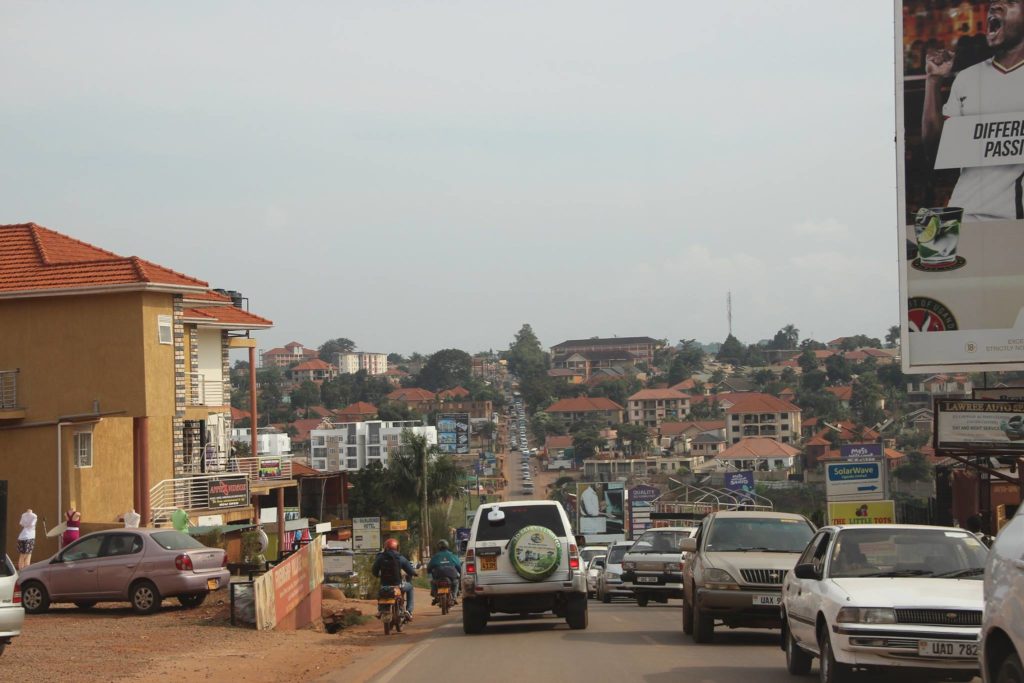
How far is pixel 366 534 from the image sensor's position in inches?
2386

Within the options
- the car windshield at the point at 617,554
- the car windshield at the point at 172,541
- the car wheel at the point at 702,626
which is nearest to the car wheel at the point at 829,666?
the car wheel at the point at 702,626

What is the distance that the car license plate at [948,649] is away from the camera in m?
10.9

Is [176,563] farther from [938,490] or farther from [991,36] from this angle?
[938,490]

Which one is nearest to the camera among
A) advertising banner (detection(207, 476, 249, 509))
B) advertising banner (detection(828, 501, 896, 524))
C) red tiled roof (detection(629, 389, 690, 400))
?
advertising banner (detection(828, 501, 896, 524))

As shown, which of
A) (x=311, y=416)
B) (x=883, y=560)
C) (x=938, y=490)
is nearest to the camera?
(x=883, y=560)

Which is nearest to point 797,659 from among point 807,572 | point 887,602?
point 807,572

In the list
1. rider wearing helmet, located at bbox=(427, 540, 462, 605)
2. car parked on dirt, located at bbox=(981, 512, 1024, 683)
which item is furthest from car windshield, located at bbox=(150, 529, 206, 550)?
car parked on dirt, located at bbox=(981, 512, 1024, 683)

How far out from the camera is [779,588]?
16.6 metres

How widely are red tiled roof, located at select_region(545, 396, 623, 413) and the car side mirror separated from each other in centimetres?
17443

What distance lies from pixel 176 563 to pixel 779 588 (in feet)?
36.9

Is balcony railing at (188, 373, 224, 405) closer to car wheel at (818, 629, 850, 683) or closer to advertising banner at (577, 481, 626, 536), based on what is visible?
car wheel at (818, 629, 850, 683)

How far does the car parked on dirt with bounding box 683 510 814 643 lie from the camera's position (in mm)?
16578

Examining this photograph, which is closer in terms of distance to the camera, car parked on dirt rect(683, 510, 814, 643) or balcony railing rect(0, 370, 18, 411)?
car parked on dirt rect(683, 510, 814, 643)

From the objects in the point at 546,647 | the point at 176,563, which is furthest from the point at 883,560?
the point at 176,563
